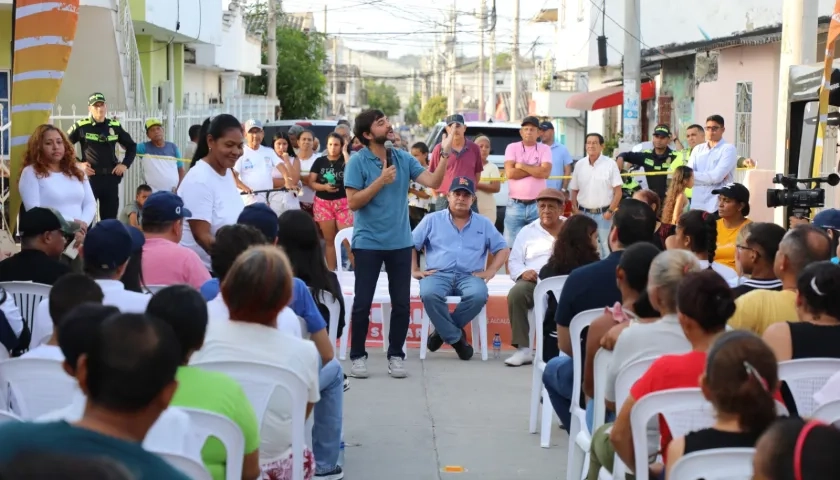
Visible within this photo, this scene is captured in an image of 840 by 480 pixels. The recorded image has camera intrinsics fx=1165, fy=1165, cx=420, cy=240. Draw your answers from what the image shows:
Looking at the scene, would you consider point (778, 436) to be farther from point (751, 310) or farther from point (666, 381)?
point (751, 310)

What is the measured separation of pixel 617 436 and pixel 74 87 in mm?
16608

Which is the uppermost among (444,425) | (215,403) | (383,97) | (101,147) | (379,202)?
(383,97)

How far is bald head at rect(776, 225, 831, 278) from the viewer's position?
213 inches

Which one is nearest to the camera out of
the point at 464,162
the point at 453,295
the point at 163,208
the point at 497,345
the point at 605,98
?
the point at 163,208

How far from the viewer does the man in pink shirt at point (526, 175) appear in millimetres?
13039

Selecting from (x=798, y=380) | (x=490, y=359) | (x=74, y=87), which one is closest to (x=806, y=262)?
(x=798, y=380)

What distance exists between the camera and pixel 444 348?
980 cm

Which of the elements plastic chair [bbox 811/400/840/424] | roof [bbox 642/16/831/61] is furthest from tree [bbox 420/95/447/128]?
plastic chair [bbox 811/400/840/424]

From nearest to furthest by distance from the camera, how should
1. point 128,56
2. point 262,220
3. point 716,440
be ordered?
point 716,440
point 262,220
point 128,56

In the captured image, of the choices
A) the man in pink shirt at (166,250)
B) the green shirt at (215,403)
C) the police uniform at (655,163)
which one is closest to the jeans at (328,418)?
the man in pink shirt at (166,250)

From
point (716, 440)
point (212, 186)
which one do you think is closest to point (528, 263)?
point (212, 186)

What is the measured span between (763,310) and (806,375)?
2.88ft

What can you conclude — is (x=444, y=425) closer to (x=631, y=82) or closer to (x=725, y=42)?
(x=631, y=82)

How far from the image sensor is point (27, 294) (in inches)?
230
